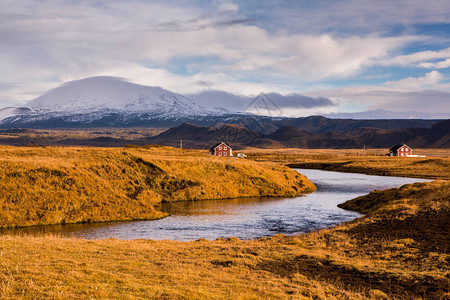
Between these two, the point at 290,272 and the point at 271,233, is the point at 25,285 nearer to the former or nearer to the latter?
the point at 290,272

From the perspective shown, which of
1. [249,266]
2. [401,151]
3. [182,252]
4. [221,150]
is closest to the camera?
[249,266]

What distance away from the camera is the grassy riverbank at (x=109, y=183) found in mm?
33094

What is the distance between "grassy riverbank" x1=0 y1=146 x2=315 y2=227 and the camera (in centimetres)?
3309

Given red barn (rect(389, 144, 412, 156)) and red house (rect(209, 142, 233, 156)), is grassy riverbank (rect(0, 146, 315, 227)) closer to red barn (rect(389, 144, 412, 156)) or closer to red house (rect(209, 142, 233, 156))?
red house (rect(209, 142, 233, 156))

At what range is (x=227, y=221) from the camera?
3566 centimetres

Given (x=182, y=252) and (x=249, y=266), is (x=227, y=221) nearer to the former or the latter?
(x=182, y=252)

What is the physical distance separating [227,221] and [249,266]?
57.5 feet

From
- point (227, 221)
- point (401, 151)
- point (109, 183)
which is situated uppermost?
point (401, 151)

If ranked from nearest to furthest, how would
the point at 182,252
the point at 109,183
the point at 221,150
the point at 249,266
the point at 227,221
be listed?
the point at 249,266 < the point at 182,252 < the point at 227,221 < the point at 109,183 < the point at 221,150

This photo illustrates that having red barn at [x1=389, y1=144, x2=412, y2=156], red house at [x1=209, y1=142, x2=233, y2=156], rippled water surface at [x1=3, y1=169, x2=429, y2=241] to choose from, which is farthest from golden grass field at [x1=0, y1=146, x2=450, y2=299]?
red barn at [x1=389, y1=144, x2=412, y2=156]

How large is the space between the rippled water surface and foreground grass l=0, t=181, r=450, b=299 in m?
5.93

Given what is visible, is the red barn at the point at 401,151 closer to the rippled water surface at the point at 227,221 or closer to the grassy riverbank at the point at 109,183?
the grassy riverbank at the point at 109,183

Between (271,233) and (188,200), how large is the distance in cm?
1771

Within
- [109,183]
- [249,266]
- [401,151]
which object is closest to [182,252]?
[249,266]
